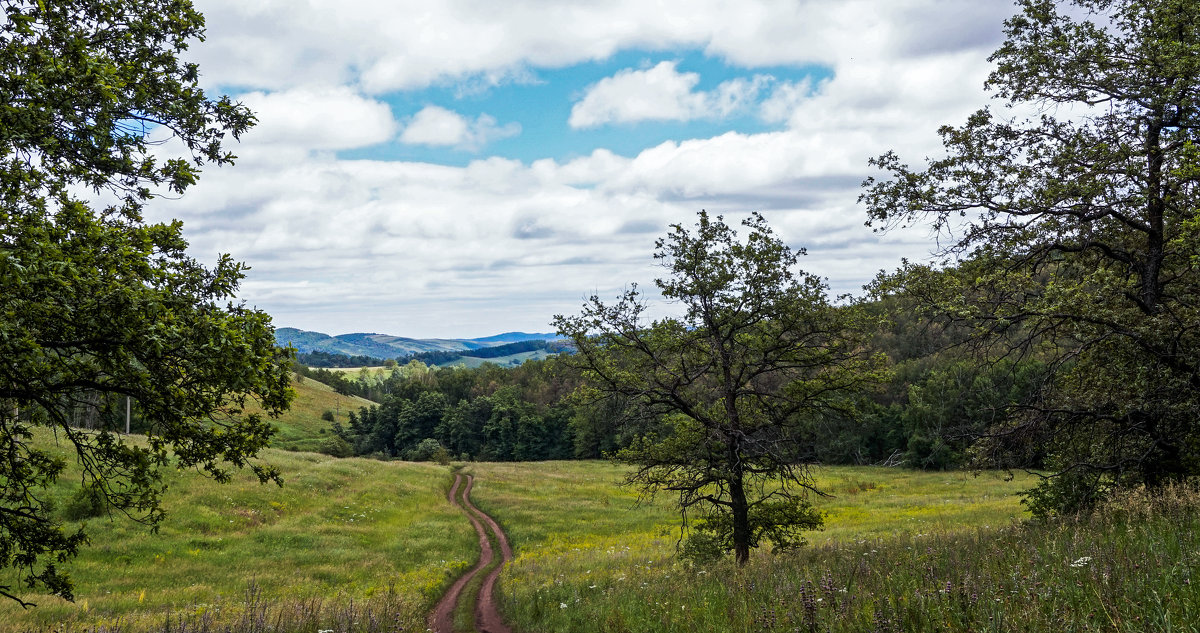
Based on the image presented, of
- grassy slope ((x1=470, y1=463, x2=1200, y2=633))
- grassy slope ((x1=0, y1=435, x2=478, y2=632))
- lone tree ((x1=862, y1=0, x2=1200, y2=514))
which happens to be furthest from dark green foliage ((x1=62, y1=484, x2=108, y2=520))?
lone tree ((x1=862, y1=0, x2=1200, y2=514))

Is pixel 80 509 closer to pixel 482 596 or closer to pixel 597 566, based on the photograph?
pixel 482 596

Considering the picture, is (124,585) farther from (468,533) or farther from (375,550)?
(468,533)

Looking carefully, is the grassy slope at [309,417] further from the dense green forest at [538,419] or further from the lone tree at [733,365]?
the lone tree at [733,365]

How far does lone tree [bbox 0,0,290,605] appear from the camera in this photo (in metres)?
6.41

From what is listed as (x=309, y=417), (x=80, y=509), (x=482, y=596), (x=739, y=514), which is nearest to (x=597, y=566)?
(x=482, y=596)

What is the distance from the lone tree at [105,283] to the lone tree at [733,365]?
30.3 ft

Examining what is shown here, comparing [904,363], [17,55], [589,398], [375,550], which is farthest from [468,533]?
[904,363]

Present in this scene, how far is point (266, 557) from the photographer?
24.7 meters

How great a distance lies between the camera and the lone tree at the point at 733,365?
1609cm

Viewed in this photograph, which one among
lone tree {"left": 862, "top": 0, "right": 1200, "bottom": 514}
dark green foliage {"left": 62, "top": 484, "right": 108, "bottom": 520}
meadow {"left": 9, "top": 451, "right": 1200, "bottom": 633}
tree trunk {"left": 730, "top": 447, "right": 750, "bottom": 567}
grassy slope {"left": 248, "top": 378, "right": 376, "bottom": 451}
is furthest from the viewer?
grassy slope {"left": 248, "top": 378, "right": 376, "bottom": 451}

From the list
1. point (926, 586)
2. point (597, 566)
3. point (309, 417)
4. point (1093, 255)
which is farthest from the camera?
point (309, 417)

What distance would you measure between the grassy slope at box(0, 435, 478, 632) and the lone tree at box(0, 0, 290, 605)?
3397 millimetres

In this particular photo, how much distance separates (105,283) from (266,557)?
22228mm

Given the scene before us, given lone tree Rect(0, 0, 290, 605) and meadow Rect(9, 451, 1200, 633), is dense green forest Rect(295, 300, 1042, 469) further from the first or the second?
lone tree Rect(0, 0, 290, 605)
